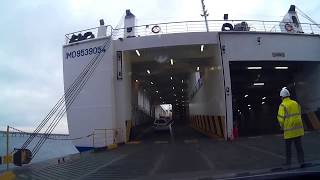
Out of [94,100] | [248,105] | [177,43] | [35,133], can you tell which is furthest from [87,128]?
[248,105]

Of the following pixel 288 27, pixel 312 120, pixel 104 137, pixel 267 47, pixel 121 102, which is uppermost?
pixel 288 27

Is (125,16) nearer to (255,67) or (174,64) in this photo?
(174,64)

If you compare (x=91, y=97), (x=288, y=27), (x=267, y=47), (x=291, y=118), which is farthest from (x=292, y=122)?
(x=288, y=27)

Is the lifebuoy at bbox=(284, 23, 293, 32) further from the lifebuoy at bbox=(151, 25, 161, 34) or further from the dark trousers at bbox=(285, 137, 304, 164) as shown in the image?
the dark trousers at bbox=(285, 137, 304, 164)

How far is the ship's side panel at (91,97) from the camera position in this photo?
882 inches

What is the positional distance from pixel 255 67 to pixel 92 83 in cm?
1042

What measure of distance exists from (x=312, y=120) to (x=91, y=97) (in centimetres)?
1328

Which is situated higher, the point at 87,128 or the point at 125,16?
the point at 125,16

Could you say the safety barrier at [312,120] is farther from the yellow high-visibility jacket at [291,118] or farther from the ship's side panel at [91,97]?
the yellow high-visibility jacket at [291,118]

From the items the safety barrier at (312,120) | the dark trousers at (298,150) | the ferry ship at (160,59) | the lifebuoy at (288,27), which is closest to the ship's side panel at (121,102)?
the ferry ship at (160,59)

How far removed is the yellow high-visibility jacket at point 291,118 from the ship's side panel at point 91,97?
14619 millimetres

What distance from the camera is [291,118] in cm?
862

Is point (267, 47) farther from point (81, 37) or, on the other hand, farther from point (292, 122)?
point (292, 122)

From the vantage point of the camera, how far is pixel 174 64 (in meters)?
31.1
